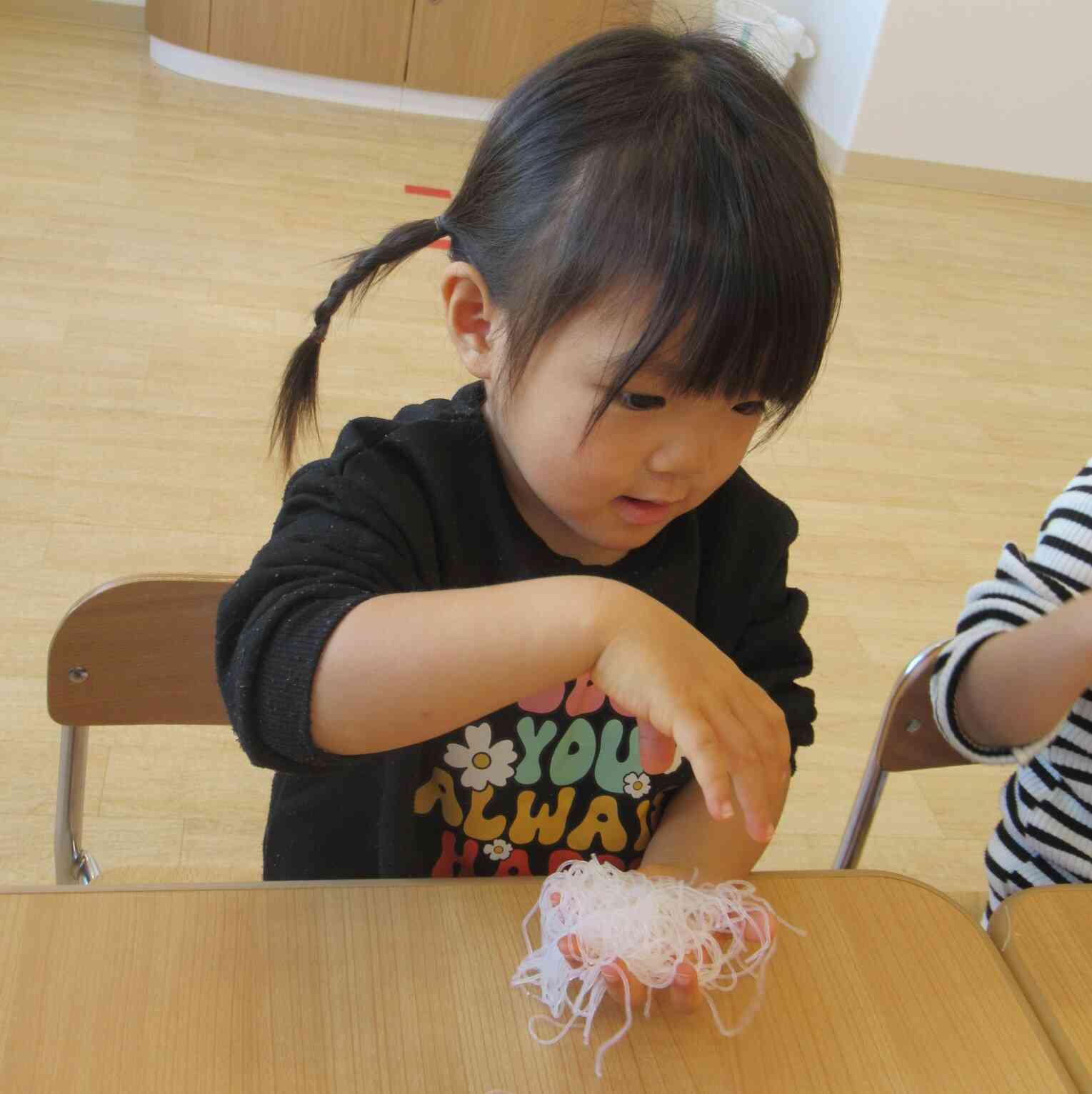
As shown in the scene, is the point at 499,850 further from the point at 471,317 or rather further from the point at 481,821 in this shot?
the point at 471,317

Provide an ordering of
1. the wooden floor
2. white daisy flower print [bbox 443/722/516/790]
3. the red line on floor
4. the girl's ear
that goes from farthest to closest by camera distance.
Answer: the red line on floor, the wooden floor, white daisy flower print [bbox 443/722/516/790], the girl's ear

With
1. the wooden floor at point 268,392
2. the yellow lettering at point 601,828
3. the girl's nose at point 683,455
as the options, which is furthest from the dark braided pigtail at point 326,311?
the wooden floor at point 268,392

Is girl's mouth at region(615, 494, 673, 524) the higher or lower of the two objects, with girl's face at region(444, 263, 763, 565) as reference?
lower

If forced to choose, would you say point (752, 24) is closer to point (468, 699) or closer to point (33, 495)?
point (33, 495)

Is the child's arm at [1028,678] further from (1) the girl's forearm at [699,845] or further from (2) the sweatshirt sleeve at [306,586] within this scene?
(2) the sweatshirt sleeve at [306,586]

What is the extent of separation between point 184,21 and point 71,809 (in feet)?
13.3

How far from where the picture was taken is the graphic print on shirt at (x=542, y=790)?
0.90 meters

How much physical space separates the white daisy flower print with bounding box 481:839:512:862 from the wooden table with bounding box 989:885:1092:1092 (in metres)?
0.34

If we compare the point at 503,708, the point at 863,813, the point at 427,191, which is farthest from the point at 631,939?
the point at 427,191

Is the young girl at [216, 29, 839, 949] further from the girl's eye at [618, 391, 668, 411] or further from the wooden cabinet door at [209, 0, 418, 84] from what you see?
the wooden cabinet door at [209, 0, 418, 84]

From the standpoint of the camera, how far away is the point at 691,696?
0.61 meters

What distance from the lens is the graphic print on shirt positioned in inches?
35.4

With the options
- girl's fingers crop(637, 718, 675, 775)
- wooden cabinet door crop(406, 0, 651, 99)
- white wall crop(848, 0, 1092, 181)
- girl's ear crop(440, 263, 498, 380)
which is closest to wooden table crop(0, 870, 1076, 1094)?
girl's fingers crop(637, 718, 675, 775)

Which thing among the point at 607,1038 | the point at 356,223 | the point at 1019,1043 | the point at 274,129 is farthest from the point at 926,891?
the point at 274,129
